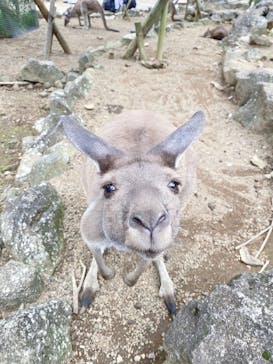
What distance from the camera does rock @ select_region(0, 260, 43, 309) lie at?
267 cm

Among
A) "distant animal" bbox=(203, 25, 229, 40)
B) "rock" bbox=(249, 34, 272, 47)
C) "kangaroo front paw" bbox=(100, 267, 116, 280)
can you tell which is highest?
"rock" bbox=(249, 34, 272, 47)

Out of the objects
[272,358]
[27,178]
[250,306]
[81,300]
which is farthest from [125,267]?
[27,178]

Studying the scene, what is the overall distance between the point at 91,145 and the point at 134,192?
409 millimetres

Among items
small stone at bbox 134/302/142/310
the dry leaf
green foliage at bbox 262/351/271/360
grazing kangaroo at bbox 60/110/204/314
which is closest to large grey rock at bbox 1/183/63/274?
grazing kangaroo at bbox 60/110/204/314

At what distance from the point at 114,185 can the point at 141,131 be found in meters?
0.84

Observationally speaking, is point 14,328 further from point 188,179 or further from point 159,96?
point 159,96

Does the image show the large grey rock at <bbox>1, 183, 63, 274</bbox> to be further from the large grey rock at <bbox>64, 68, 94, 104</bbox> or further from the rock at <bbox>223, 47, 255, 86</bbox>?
the rock at <bbox>223, 47, 255, 86</bbox>

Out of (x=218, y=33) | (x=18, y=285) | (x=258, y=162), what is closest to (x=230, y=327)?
(x=18, y=285)

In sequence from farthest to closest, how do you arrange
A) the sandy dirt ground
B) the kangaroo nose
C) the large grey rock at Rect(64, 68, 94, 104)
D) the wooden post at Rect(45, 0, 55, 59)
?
1. the wooden post at Rect(45, 0, 55, 59)
2. the large grey rock at Rect(64, 68, 94, 104)
3. the sandy dirt ground
4. the kangaroo nose

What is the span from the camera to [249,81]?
17.0 feet

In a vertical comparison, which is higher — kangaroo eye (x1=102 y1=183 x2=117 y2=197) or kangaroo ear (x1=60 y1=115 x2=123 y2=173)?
kangaroo ear (x1=60 y1=115 x2=123 y2=173)

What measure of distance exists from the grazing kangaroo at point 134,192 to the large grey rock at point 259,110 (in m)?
2.17

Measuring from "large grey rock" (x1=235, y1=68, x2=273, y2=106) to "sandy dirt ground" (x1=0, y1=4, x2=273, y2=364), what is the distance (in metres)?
0.19

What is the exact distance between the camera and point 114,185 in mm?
2008
